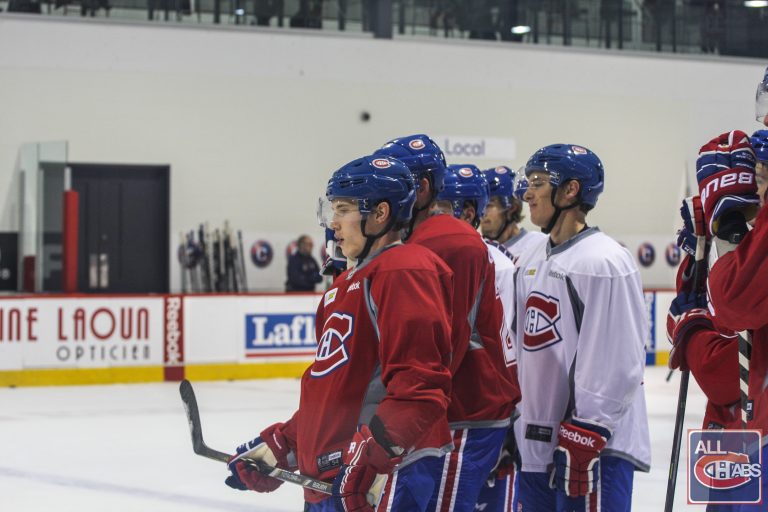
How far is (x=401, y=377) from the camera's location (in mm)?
2035

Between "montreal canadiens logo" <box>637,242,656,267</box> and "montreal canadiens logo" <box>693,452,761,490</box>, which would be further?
"montreal canadiens logo" <box>637,242,656,267</box>

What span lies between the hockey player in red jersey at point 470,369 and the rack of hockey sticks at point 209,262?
10.2 m

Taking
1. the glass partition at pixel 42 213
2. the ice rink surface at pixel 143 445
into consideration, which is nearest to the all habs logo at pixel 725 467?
the ice rink surface at pixel 143 445

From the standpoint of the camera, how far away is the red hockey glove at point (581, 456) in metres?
2.69

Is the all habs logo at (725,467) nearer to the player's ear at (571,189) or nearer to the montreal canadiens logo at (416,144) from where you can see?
the player's ear at (571,189)

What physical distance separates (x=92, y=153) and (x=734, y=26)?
8.55 metres

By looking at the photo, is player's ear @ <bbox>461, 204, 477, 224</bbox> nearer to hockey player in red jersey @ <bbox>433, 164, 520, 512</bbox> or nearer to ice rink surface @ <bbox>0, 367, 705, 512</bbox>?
hockey player in red jersey @ <bbox>433, 164, 520, 512</bbox>

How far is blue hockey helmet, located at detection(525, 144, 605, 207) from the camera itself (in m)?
3.02

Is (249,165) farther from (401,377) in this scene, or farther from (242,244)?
(401,377)

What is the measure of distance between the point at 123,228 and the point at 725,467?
11508 millimetres

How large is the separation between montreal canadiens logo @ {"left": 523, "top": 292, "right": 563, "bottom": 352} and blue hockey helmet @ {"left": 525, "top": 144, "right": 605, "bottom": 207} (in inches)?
12.1

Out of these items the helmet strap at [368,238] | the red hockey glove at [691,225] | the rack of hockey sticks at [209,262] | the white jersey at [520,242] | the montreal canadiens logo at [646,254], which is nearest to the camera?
the helmet strap at [368,238]

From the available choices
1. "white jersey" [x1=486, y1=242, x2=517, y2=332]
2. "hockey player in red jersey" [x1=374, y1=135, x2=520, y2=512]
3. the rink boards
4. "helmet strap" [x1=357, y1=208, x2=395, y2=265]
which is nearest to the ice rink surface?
the rink boards

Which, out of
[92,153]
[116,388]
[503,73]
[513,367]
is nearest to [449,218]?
[513,367]
